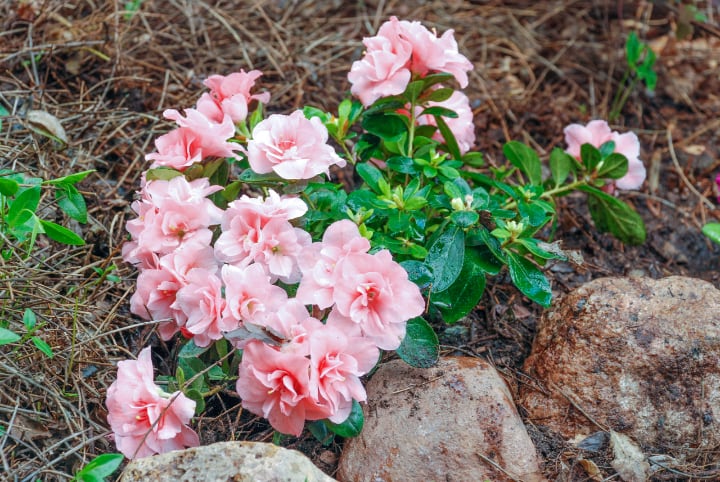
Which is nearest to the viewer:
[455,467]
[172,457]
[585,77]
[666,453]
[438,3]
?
[172,457]

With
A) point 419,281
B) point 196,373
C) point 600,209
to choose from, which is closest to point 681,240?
point 600,209

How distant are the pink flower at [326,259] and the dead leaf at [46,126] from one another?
1.25 m

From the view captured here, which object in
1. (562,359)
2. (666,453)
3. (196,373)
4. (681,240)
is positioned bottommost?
(681,240)

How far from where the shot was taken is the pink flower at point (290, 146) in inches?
73.7

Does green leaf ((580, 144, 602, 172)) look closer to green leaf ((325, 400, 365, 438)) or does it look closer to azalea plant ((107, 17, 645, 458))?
azalea plant ((107, 17, 645, 458))

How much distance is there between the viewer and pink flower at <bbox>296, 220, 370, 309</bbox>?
1.72m

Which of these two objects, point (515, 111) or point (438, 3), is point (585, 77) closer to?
point (515, 111)

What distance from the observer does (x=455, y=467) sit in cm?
183

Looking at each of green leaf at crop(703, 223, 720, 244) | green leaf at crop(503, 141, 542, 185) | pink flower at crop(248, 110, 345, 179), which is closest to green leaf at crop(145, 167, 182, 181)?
pink flower at crop(248, 110, 345, 179)

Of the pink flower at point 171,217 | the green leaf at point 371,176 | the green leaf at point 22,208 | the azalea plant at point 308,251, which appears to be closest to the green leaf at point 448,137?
the azalea plant at point 308,251

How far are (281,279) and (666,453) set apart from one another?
1159 millimetres

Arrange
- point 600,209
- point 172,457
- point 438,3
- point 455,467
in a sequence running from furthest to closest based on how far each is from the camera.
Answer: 1. point 438,3
2. point 600,209
3. point 455,467
4. point 172,457

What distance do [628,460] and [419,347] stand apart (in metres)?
0.65

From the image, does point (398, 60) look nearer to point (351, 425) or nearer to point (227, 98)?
point (227, 98)
